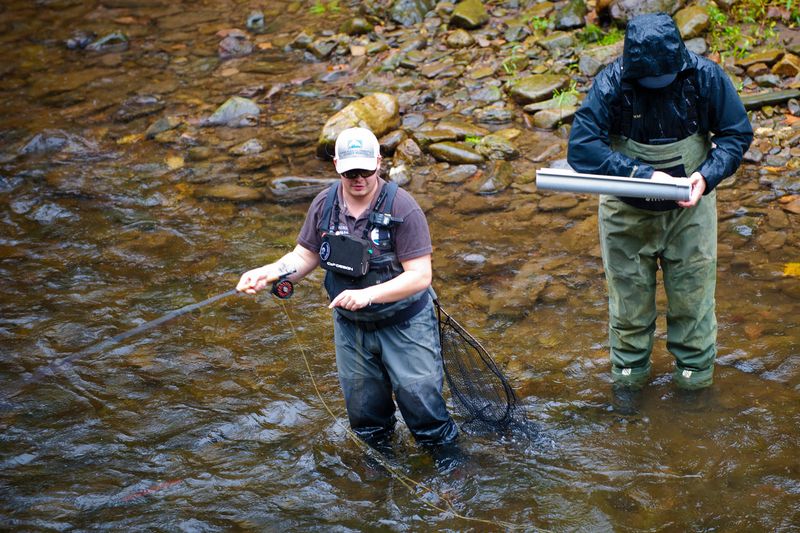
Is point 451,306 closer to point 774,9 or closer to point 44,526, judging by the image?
point 44,526

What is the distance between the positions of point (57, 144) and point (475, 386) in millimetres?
7914

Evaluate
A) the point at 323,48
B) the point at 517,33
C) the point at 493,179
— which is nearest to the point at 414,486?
the point at 493,179

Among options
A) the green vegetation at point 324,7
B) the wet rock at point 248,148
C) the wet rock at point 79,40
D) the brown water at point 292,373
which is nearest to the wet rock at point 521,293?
the brown water at point 292,373

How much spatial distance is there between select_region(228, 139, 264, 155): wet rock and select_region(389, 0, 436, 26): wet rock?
3.69 meters

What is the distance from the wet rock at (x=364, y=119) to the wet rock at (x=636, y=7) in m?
3.12

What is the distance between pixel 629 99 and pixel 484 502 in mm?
2386

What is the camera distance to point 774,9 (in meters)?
10.2

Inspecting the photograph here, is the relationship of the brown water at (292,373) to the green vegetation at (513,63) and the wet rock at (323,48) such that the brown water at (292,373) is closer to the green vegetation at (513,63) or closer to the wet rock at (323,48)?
the green vegetation at (513,63)

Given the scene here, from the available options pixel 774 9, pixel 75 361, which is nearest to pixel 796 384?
pixel 75 361

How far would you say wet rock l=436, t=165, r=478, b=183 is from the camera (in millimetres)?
8914

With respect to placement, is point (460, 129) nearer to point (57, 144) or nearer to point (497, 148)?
point (497, 148)

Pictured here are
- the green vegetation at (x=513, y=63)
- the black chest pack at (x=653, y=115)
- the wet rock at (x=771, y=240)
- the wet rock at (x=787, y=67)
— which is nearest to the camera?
the black chest pack at (x=653, y=115)

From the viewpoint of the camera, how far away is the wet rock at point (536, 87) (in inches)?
394

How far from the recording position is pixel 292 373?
6.23 meters
